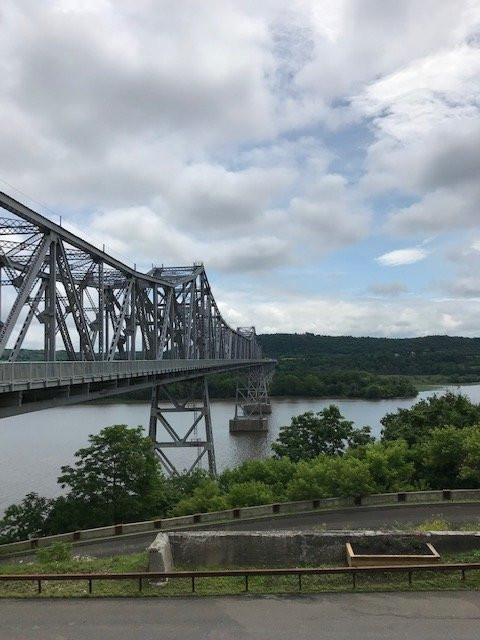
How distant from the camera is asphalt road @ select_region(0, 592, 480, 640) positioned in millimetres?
7430

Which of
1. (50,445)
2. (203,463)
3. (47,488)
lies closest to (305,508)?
(47,488)

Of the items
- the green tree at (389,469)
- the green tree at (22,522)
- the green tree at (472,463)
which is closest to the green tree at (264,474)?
the green tree at (389,469)

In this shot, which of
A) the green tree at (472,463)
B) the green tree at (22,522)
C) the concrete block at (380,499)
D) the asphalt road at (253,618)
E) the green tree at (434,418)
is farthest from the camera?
the green tree at (434,418)

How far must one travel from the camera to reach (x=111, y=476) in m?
23.4

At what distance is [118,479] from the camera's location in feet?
77.2

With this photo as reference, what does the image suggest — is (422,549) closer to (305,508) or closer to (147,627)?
(147,627)

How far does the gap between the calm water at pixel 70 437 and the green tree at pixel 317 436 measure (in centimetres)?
1193

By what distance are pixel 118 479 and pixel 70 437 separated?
32.9 m

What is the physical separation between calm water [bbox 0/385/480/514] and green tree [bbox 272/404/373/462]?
1193cm

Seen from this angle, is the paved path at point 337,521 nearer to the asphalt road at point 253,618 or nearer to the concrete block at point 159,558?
the concrete block at point 159,558

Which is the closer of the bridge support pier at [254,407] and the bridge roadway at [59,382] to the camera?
the bridge roadway at [59,382]

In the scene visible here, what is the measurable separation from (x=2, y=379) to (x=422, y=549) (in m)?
10.7

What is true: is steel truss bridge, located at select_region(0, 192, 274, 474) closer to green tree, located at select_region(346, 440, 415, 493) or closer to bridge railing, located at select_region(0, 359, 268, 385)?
bridge railing, located at select_region(0, 359, 268, 385)

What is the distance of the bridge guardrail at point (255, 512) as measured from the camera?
1700 cm
